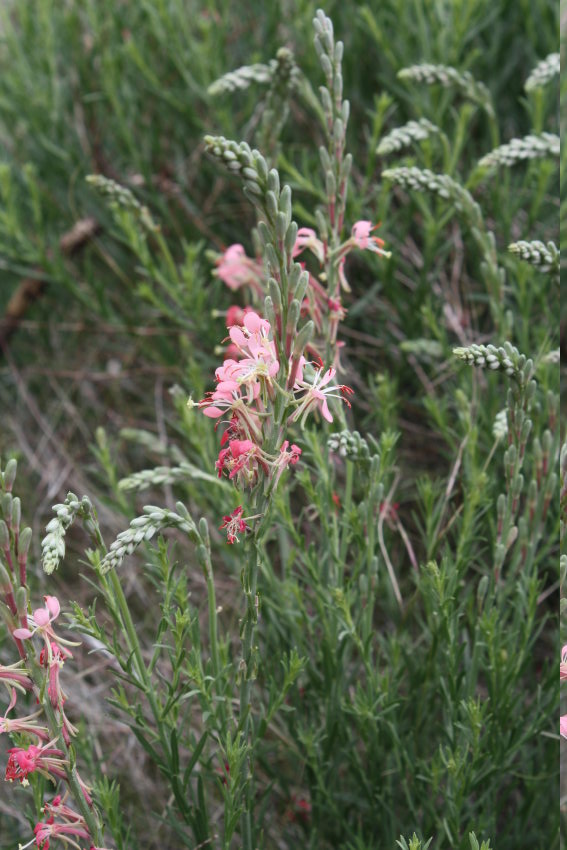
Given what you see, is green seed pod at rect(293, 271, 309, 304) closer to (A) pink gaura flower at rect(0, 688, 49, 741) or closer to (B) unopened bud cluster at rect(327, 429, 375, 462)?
(B) unopened bud cluster at rect(327, 429, 375, 462)

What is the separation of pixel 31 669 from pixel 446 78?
183 cm

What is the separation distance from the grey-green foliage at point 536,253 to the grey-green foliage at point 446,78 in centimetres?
80

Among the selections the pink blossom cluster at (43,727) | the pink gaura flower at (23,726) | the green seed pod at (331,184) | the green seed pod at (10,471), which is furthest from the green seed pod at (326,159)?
the pink gaura flower at (23,726)

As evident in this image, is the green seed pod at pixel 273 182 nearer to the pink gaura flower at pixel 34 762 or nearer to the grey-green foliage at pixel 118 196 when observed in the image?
the pink gaura flower at pixel 34 762

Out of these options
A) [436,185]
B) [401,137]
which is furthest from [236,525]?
[401,137]

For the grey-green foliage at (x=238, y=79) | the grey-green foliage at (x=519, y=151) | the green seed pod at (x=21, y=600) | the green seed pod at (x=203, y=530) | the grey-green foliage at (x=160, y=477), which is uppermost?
the grey-green foliage at (x=238, y=79)

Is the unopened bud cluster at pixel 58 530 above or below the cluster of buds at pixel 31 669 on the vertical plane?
above

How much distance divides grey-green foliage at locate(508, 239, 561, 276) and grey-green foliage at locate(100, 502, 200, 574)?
2.44ft

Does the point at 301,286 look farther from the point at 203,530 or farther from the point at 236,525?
the point at 203,530

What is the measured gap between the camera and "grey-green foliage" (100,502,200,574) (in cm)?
139

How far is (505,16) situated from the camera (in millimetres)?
3428

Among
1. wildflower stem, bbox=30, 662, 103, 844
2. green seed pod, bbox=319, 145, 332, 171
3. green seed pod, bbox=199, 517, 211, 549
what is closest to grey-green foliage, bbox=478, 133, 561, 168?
green seed pod, bbox=319, 145, 332, 171

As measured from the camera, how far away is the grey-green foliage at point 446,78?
2.38 m

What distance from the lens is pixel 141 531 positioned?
4.75ft
